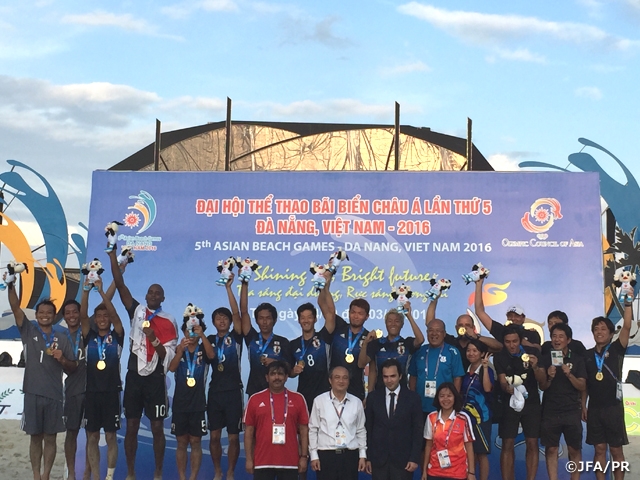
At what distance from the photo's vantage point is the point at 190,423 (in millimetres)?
7227

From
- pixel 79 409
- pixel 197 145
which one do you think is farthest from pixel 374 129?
pixel 79 409

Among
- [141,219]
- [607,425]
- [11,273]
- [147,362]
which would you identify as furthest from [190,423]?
[607,425]

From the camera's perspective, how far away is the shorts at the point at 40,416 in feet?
23.0

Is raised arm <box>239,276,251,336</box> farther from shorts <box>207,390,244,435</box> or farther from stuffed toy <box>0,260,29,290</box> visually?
stuffed toy <box>0,260,29,290</box>

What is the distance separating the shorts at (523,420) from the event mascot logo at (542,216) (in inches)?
73.9

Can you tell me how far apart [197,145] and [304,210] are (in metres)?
3.35

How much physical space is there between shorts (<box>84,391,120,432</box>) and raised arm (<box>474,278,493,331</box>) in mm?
3255

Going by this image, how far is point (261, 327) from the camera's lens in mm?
7086

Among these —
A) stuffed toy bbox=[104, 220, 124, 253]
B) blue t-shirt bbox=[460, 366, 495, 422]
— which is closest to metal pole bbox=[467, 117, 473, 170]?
blue t-shirt bbox=[460, 366, 495, 422]

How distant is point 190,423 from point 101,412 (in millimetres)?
791

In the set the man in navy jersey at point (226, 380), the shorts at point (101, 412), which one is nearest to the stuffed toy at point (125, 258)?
the man in navy jersey at point (226, 380)

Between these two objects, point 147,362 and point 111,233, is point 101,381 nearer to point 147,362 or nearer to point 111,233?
point 147,362

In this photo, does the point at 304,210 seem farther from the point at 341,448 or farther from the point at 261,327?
the point at 341,448

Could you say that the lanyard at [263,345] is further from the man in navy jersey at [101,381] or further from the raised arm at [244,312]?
the man in navy jersey at [101,381]
